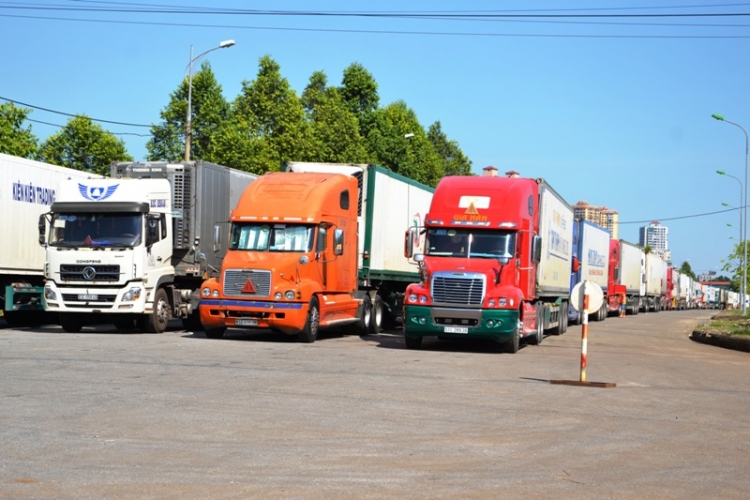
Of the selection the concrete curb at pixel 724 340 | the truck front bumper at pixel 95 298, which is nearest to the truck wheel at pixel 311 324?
the truck front bumper at pixel 95 298

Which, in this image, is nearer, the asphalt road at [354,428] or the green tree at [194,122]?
the asphalt road at [354,428]

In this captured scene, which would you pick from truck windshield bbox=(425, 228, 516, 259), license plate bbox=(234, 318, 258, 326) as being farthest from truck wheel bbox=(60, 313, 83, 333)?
truck windshield bbox=(425, 228, 516, 259)

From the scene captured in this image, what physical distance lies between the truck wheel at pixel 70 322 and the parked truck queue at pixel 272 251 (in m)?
0.04

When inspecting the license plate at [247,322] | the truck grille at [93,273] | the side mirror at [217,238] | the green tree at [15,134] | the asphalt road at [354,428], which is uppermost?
the green tree at [15,134]

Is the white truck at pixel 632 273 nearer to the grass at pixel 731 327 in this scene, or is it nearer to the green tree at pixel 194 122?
the grass at pixel 731 327

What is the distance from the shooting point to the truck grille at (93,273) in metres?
24.2

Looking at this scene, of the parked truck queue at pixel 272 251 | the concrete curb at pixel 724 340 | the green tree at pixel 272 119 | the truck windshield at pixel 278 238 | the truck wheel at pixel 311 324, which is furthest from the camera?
the green tree at pixel 272 119

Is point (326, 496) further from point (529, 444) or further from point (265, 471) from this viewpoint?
point (529, 444)

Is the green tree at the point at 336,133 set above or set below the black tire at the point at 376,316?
above

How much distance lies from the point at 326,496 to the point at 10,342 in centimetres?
1567

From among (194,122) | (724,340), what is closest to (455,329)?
(724,340)

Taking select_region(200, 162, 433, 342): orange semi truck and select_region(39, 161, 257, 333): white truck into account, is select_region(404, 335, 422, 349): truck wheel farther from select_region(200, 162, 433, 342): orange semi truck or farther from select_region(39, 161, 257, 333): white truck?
select_region(39, 161, 257, 333): white truck

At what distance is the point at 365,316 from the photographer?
27.8 meters

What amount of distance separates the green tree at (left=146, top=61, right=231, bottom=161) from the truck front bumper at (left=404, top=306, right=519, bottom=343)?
1359 inches
